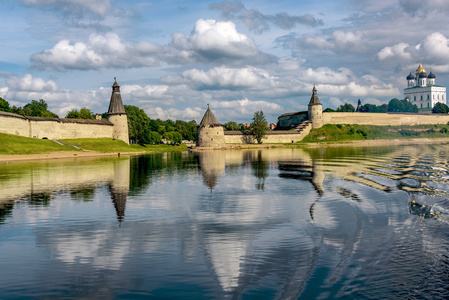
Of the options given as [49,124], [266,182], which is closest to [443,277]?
[266,182]

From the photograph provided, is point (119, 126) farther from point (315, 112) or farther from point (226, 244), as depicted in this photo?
point (226, 244)

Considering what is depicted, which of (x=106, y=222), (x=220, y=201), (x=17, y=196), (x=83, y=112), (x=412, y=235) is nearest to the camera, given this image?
(x=412, y=235)

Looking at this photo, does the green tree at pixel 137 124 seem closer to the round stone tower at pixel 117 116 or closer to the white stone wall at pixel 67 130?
the round stone tower at pixel 117 116

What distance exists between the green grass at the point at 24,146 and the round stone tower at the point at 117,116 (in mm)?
20029

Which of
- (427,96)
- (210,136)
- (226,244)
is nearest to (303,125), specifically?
(210,136)

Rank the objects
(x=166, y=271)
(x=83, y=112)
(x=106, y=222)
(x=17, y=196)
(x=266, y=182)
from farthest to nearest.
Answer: (x=83, y=112), (x=266, y=182), (x=17, y=196), (x=106, y=222), (x=166, y=271)

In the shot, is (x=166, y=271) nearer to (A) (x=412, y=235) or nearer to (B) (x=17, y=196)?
(A) (x=412, y=235)

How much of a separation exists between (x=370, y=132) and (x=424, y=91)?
8494cm

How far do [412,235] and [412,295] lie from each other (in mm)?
4309

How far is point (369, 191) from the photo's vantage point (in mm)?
19188

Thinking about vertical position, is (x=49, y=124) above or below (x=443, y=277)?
Result: above

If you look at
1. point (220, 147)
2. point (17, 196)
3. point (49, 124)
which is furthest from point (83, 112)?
point (17, 196)

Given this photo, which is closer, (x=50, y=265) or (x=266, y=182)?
(x=50, y=265)

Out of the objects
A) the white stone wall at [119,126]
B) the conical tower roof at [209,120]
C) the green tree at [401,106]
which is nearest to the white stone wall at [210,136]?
the conical tower roof at [209,120]
